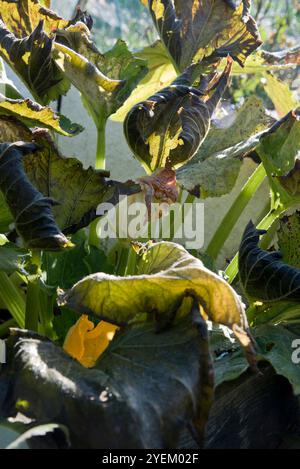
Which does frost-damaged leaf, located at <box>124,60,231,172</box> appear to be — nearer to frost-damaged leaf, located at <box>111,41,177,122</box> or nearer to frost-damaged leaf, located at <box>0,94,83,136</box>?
frost-damaged leaf, located at <box>0,94,83,136</box>

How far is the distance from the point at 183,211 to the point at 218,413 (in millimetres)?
492

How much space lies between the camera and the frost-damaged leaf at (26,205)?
2.84 feet

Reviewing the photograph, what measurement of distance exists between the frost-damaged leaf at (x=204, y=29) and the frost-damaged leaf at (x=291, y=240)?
0.35m

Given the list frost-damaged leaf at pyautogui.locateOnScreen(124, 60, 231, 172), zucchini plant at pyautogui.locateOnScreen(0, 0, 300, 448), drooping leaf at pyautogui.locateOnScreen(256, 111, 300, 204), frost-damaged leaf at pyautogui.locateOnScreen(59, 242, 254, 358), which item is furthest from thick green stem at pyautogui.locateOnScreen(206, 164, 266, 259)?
frost-damaged leaf at pyautogui.locateOnScreen(59, 242, 254, 358)

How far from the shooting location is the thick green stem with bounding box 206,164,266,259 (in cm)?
133

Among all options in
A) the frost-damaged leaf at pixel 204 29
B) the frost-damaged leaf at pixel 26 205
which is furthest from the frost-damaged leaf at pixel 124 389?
the frost-damaged leaf at pixel 204 29

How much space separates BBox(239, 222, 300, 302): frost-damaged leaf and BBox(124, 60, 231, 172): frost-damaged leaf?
0.18m

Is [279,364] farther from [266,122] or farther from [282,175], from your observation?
[266,122]

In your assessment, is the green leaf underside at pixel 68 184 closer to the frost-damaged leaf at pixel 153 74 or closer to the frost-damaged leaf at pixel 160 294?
the frost-damaged leaf at pixel 160 294

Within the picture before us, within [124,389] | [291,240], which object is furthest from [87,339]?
[291,240]

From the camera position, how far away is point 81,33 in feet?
3.89
